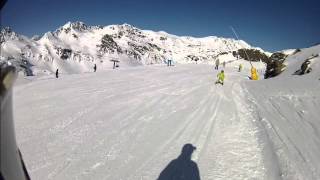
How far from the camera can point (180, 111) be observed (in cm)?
1434

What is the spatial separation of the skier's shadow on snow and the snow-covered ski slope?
137 millimetres

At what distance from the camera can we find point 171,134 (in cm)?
1067

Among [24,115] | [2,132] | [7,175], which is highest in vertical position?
[2,132]

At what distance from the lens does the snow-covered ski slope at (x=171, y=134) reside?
309 inches

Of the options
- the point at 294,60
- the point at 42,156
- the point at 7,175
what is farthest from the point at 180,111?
the point at 294,60

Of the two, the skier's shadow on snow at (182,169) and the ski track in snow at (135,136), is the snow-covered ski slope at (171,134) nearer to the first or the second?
the ski track in snow at (135,136)

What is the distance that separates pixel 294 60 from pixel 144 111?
20336mm

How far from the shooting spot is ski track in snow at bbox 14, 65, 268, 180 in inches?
307

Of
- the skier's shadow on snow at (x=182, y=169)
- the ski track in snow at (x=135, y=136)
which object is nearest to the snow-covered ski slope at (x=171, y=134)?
the ski track in snow at (x=135, y=136)

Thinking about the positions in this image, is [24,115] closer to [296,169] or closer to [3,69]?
[296,169]

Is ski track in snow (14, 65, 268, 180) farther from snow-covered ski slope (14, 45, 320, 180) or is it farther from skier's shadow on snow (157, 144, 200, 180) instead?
skier's shadow on snow (157, 144, 200, 180)

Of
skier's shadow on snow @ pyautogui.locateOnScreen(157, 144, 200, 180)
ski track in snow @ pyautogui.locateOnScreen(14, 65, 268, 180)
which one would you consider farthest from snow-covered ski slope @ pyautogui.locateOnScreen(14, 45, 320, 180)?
skier's shadow on snow @ pyautogui.locateOnScreen(157, 144, 200, 180)

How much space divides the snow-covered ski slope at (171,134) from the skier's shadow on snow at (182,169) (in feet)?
0.45

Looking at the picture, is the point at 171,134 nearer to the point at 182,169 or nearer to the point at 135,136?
A: the point at 135,136
